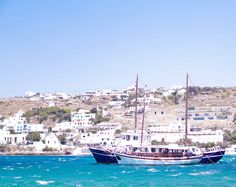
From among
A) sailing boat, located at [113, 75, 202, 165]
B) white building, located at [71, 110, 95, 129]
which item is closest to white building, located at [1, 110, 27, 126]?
white building, located at [71, 110, 95, 129]

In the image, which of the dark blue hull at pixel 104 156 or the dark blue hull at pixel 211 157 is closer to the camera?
the dark blue hull at pixel 104 156

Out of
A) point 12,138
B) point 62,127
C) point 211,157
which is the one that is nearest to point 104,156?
point 211,157

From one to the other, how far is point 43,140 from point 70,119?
2549cm

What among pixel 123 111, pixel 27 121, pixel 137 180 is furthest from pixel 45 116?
pixel 137 180

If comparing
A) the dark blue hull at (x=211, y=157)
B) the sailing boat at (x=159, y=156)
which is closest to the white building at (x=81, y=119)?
the dark blue hull at (x=211, y=157)

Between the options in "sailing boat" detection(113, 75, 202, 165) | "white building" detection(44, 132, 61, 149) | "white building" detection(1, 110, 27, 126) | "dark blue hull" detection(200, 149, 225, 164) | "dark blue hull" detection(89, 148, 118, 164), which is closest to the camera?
"sailing boat" detection(113, 75, 202, 165)

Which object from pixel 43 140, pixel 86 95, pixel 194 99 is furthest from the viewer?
pixel 86 95

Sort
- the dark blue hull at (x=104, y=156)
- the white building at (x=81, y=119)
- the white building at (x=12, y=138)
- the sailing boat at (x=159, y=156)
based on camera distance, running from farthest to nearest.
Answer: the white building at (x=81, y=119) → the white building at (x=12, y=138) → the dark blue hull at (x=104, y=156) → the sailing boat at (x=159, y=156)

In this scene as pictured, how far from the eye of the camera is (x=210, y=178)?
1770 inches

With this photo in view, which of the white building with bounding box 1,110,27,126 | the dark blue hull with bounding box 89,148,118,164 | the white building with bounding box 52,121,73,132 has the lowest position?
the dark blue hull with bounding box 89,148,118,164

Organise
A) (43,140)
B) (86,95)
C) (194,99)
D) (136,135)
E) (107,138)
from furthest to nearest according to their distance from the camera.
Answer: (86,95)
(194,99)
(43,140)
(107,138)
(136,135)

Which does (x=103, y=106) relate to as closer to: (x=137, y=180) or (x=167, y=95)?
(x=167, y=95)

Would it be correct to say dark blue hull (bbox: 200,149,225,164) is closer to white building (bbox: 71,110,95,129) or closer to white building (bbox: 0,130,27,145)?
white building (bbox: 0,130,27,145)

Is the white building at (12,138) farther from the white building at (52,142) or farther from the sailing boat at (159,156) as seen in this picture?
the sailing boat at (159,156)
